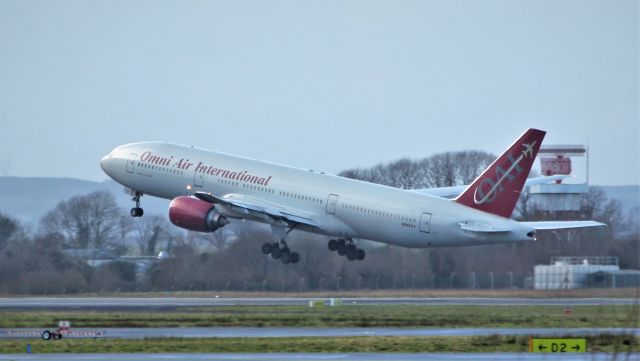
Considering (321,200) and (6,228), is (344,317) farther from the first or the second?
(6,228)

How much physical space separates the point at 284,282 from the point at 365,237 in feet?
42.9

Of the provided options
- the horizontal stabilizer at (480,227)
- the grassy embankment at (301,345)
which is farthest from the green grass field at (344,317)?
the grassy embankment at (301,345)

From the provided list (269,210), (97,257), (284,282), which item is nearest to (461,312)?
(269,210)

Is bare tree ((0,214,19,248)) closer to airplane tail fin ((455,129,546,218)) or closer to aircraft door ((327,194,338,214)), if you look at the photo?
aircraft door ((327,194,338,214))

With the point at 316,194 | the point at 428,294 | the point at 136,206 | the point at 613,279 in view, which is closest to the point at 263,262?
the point at 136,206

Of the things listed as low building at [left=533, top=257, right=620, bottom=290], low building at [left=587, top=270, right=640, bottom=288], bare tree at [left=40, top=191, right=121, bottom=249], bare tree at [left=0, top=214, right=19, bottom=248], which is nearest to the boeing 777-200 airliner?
low building at [left=533, top=257, right=620, bottom=290]

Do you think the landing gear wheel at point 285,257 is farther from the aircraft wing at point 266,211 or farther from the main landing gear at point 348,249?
the main landing gear at point 348,249

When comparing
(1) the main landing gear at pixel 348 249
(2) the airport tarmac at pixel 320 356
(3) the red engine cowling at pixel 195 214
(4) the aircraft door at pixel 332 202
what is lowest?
(2) the airport tarmac at pixel 320 356

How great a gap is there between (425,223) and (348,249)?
10.4 metres

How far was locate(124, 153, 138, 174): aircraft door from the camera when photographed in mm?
84000

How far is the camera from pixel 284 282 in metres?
89.6

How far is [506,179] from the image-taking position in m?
71.3

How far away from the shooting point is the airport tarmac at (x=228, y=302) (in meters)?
77.4

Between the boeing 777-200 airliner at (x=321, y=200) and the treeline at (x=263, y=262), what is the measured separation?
4.06m
